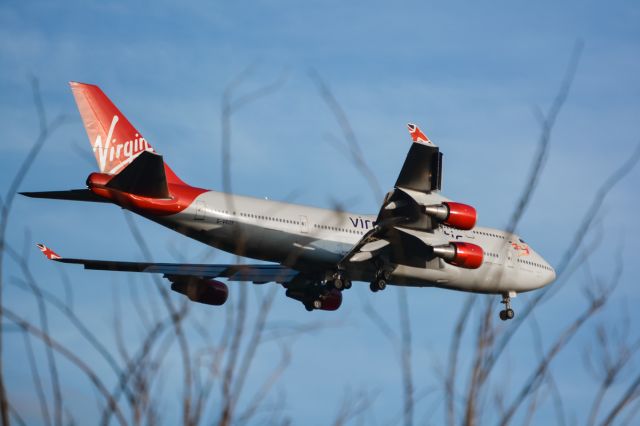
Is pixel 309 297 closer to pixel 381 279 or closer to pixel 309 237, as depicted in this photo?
pixel 381 279

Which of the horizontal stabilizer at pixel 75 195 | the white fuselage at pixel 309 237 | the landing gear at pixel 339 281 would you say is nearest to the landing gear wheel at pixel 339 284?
the landing gear at pixel 339 281

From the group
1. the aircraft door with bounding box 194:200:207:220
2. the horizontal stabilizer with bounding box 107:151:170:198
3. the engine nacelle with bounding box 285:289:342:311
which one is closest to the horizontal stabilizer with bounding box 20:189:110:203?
the horizontal stabilizer with bounding box 107:151:170:198

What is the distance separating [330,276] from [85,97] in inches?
372

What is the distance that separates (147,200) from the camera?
27.7 metres

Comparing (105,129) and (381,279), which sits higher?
(105,129)

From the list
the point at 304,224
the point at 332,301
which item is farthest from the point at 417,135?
the point at 332,301

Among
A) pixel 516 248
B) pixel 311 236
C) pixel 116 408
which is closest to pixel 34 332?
pixel 116 408

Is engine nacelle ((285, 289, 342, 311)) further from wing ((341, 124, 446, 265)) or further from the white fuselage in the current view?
wing ((341, 124, 446, 265))

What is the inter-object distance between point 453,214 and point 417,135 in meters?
2.79

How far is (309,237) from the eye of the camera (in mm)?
29672

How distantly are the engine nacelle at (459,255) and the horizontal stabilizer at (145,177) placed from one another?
8643 mm

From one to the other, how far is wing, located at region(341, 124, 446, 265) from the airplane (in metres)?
0.03

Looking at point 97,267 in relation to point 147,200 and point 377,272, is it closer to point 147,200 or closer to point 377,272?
point 147,200

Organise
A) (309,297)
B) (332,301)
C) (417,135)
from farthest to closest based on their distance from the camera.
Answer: (332,301)
(309,297)
(417,135)
